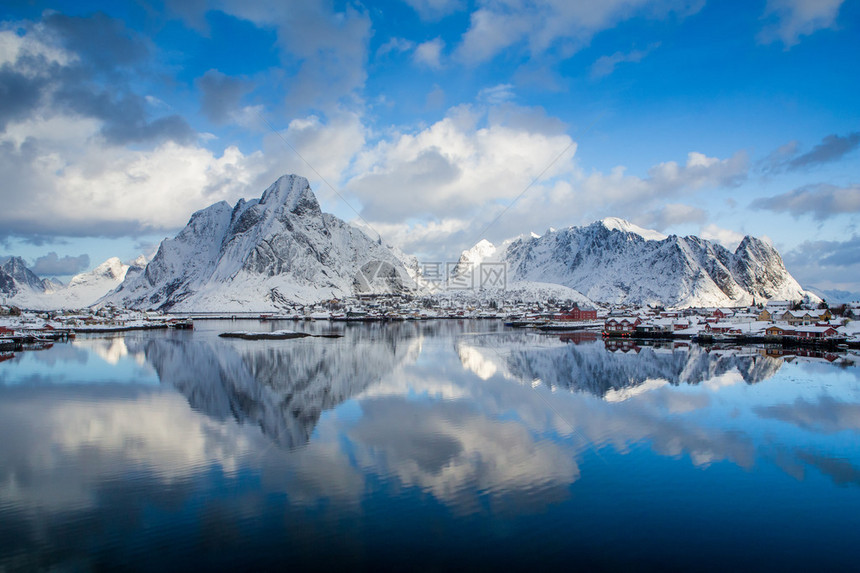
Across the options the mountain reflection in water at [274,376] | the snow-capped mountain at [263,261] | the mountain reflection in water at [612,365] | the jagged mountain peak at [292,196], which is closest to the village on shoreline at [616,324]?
the mountain reflection in water at [612,365]

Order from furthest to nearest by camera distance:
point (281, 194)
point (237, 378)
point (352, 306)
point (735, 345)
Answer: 1. point (281, 194)
2. point (352, 306)
3. point (735, 345)
4. point (237, 378)

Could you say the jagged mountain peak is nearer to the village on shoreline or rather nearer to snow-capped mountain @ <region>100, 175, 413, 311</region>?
snow-capped mountain @ <region>100, 175, 413, 311</region>

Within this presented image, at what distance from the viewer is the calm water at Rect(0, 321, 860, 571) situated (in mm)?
9375

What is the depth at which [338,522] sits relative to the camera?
34.2ft

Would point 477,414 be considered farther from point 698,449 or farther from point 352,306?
point 352,306

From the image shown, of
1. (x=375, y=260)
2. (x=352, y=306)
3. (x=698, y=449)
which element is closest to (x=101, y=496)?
(x=698, y=449)

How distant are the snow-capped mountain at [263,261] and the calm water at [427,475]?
379 feet

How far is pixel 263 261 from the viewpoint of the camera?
5974 inches

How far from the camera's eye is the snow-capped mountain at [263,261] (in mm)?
145125

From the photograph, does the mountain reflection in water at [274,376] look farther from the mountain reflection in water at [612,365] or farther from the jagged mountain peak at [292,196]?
the jagged mountain peak at [292,196]

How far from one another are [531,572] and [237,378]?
77.7 feet

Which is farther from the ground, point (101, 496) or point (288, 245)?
point (288, 245)

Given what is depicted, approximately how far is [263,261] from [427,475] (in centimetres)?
14751

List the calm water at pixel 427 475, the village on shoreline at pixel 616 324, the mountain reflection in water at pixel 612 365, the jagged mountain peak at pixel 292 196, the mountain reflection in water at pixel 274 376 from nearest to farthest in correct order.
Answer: the calm water at pixel 427 475 < the mountain reflection in water at pixel 274 376 < the mountain reflection in water at pixel 612 365 < the village on shoreline at pixel 616 324 < the jagged mountain peak at pixel 292 196
